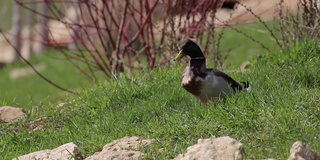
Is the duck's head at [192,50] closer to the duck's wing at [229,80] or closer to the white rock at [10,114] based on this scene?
the duck's wing at [229,80]

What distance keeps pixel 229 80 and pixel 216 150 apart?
1.58 metres

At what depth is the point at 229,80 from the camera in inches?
303

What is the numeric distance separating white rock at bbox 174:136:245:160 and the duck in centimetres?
121

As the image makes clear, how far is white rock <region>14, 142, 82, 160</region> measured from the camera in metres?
6.98

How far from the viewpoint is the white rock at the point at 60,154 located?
275 inches

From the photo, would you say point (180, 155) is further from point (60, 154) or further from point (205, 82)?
point (205, 82)

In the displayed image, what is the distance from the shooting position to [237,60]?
57.5 feet

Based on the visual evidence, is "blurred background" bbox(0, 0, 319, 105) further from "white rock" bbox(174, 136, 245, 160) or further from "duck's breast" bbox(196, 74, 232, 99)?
"white rock" bbox(174, 136, 245, 160)

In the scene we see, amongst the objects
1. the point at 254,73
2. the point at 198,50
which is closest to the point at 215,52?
the point at 254,73

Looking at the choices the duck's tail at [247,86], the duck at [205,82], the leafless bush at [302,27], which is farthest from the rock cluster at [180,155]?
the leafless bush at [302,27]

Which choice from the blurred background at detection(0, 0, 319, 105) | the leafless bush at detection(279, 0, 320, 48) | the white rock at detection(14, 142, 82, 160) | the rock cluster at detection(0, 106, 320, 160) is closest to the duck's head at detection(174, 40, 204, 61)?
the rock cluster at detection(0, 106, 320, 160)

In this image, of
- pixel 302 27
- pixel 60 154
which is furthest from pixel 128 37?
pixel 60 154

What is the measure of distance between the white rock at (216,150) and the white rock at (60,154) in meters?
1.03

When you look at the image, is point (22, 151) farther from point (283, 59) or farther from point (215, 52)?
point (215, 52)
